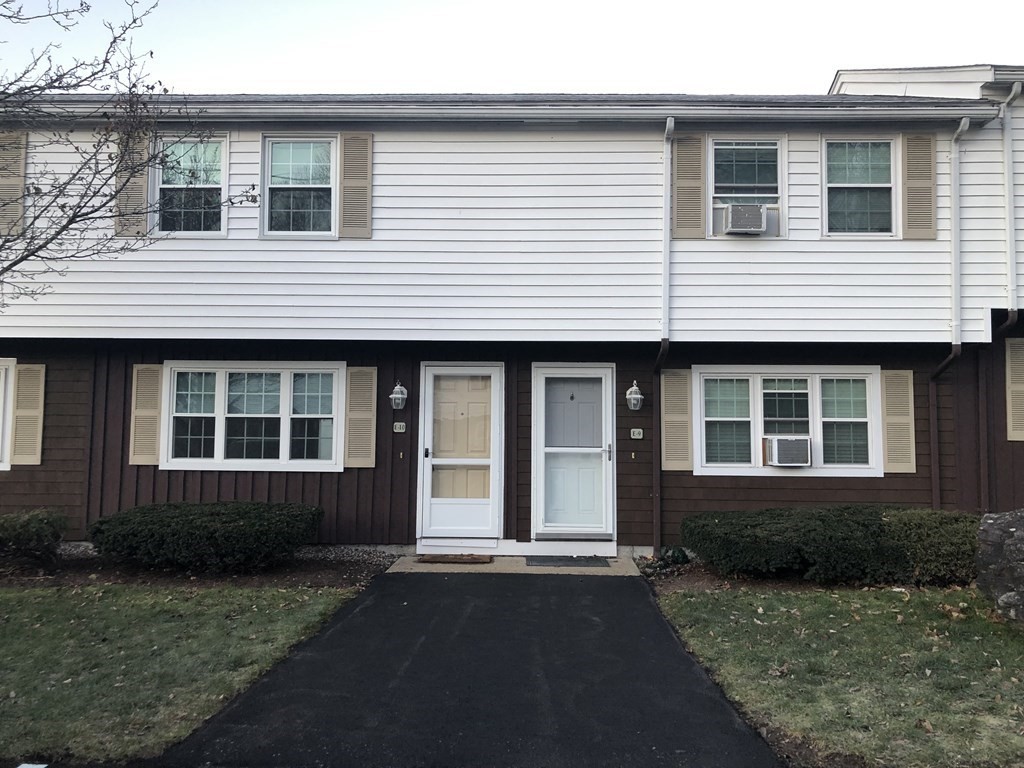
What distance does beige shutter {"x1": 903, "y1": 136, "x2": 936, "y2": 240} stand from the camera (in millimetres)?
7794

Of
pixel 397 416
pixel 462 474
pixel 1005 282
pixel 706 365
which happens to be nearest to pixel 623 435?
pixel 706 365

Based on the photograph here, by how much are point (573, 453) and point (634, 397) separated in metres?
0.97

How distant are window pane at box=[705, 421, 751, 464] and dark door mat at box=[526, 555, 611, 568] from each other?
172cm

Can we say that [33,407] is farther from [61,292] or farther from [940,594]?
[940,594]

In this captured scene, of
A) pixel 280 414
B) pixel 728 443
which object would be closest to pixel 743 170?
pixel 728 443

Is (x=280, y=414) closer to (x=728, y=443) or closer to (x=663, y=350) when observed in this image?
(x=663, y=350)

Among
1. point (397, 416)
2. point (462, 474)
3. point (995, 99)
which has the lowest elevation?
point (462, 474)

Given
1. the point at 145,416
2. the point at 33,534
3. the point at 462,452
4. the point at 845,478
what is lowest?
the point at 33,534

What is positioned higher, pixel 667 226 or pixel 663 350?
pixel 667 226

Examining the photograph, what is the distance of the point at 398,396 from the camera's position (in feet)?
26.7

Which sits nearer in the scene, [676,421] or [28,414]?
[676,421]

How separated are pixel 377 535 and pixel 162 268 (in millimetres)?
3851

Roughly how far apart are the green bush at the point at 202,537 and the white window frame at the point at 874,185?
6618 mm

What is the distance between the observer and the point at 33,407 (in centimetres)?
835
